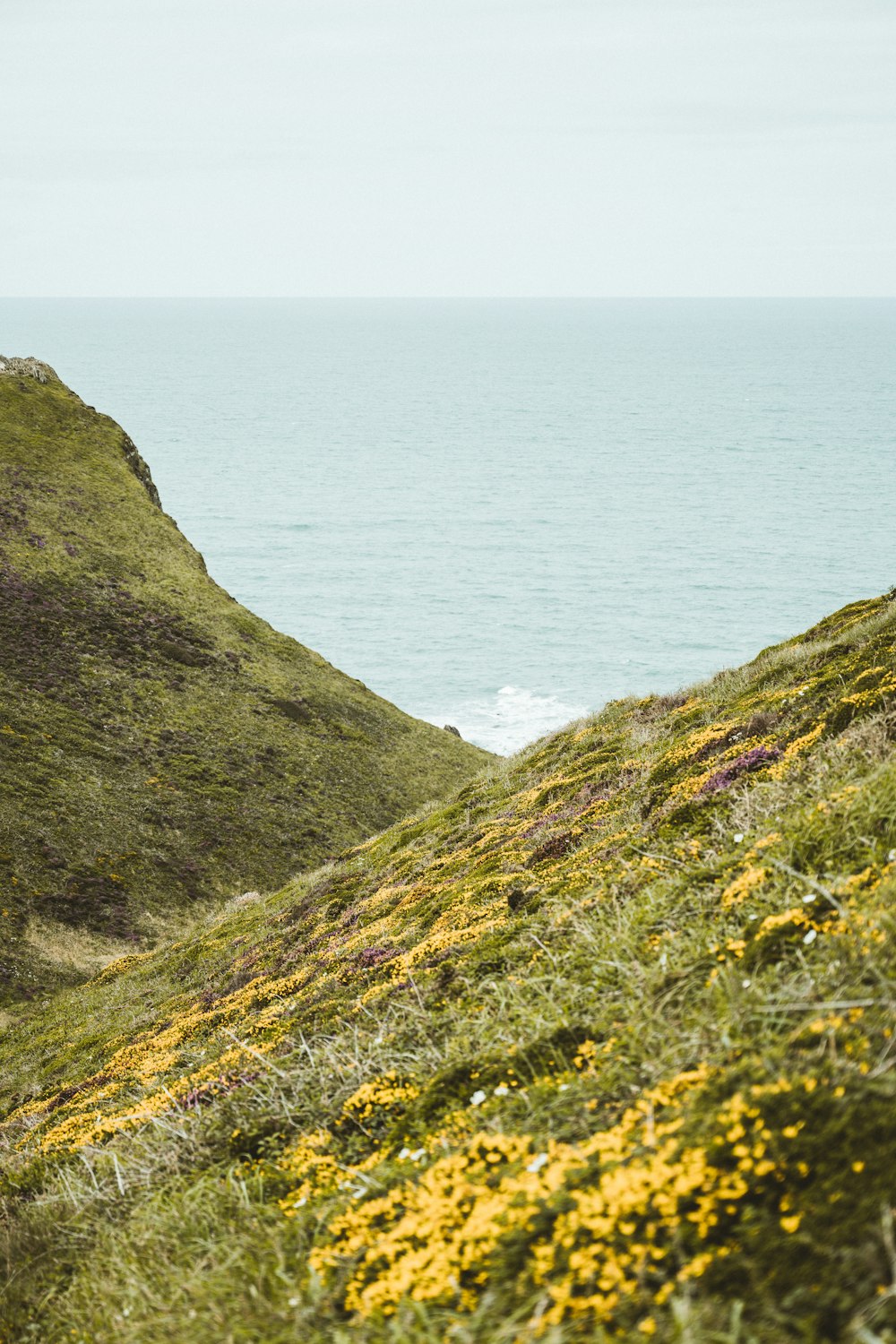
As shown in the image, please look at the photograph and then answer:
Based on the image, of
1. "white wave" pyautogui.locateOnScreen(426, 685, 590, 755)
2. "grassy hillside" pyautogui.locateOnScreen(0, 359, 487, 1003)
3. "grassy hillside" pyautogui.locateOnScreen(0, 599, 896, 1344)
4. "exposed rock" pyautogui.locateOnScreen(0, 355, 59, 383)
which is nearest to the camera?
"grassy hillside" pyautogui.locateOnScreen(0, 599, 896, 1344)

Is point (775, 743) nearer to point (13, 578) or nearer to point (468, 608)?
point (13, 578)

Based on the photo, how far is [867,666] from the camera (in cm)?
1491

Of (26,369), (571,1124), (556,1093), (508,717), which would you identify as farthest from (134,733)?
(508,717)

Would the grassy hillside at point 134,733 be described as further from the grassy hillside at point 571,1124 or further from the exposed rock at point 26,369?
the grassy hillside at point 571,1124

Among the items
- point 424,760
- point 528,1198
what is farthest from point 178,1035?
point 424,760

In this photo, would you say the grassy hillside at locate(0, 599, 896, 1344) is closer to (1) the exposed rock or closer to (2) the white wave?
(1) the exposed rock

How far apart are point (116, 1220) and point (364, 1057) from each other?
248cm

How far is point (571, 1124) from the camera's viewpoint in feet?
19.8

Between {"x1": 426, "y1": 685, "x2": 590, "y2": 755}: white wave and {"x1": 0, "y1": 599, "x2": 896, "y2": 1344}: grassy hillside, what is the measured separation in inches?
3227

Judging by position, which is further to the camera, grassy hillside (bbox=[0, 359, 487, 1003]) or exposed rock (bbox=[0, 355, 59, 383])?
exposed rock (bbox=[0, 355, 59, 383])

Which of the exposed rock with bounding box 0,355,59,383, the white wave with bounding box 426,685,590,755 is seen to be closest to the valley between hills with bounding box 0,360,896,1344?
the exposed rock with bounding box 0,355,59,383

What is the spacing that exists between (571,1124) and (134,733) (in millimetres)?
50963

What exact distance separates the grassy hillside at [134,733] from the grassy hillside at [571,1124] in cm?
2988

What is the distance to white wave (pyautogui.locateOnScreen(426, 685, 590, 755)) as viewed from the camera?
98.7m
